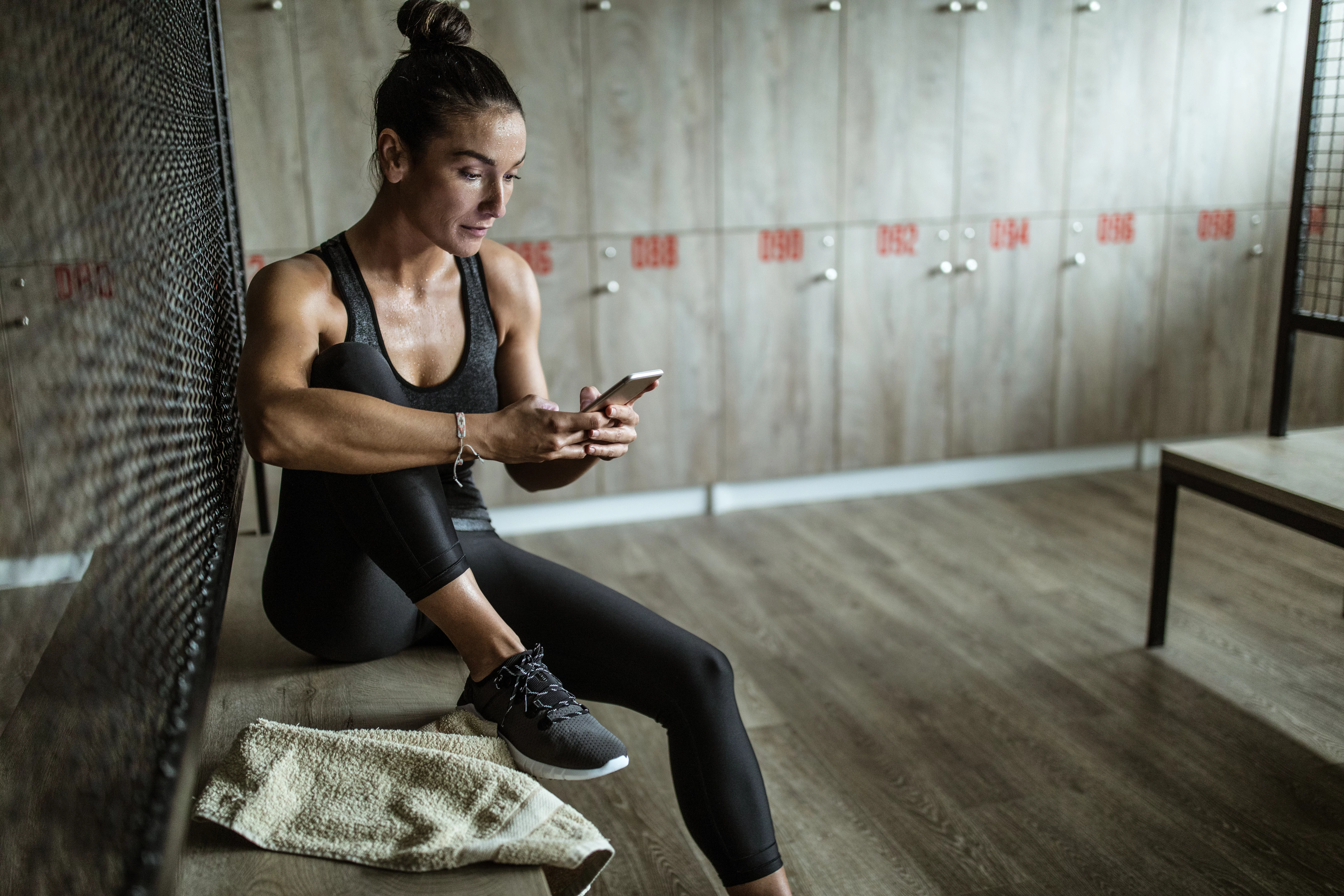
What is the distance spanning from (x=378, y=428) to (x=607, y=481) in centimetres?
215

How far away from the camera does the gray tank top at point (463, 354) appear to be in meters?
1.54

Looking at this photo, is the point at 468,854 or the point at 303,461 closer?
the point at 468,854

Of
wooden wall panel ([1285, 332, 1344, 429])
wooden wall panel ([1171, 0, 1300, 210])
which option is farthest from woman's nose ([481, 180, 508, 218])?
wooden wall panel ([1285, 332, 1344, 429])

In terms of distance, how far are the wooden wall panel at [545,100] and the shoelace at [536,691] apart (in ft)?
6.82

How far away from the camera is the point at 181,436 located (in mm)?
1212

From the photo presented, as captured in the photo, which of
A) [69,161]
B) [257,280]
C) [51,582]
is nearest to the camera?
[69,161]

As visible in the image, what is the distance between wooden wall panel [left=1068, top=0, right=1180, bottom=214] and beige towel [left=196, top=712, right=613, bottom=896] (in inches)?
128

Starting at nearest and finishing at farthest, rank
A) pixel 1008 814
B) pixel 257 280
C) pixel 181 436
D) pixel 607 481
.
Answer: pixel 181 436 → pixel 257 280 → pixel 1008 814 → pixel 607 481

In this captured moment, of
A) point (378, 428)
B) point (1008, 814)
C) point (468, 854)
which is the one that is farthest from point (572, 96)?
point (468, 854)

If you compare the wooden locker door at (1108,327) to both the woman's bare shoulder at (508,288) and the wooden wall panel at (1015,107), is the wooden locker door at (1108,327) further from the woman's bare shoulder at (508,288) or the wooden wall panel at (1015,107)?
the woman's bare shoulder at (508,288)

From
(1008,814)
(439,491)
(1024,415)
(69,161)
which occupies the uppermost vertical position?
(69,161)

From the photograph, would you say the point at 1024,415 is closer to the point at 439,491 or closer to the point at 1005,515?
the point at 1005,515

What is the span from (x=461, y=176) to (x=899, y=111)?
2374 mm

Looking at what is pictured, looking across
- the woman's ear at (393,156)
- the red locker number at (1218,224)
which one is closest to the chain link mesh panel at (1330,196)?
the red locker number at (1218,224)
